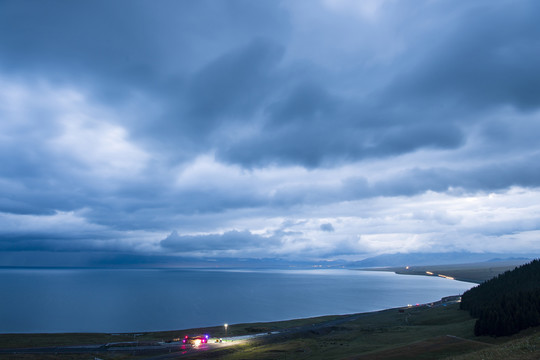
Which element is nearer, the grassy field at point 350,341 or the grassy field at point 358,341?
the grassy field at point 358,341

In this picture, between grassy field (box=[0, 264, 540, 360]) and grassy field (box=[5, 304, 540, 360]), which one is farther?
grassy field (box=[0, 264, 540, 360])

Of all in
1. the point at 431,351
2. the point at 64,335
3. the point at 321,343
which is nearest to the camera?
the point at 431,351

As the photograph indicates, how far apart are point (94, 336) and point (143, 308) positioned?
81519mm

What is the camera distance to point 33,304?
199 meters

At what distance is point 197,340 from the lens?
103062mm

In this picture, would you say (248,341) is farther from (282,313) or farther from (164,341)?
(282,313)

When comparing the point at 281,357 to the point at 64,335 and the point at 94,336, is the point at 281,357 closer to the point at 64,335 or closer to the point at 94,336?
the point at 94,336

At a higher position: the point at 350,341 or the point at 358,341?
the point at 358,341

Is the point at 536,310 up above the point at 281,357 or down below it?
above

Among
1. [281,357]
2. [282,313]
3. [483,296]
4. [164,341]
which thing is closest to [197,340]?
[164,341]

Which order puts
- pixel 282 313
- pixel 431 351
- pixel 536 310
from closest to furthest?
pixel 431 351, pixel 536 310, pixel 282 313

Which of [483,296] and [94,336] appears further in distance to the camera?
[483,296]

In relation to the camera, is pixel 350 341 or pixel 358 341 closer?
pixel 358 341

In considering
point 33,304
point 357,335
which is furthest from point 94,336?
point 33,304
